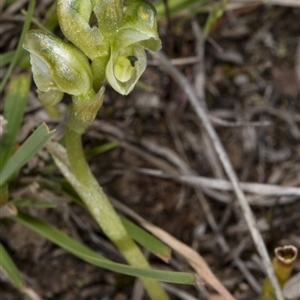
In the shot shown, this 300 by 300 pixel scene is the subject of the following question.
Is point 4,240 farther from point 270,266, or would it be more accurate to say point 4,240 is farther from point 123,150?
point 270,266

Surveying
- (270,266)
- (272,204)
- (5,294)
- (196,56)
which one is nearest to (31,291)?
(5,294)

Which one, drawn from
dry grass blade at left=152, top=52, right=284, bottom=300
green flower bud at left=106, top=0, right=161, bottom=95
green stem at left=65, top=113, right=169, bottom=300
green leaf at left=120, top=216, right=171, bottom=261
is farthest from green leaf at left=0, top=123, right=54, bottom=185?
dry grass blade at left=152, top=52, right=284, bottom=300

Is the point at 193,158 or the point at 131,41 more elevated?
the point at 131,41

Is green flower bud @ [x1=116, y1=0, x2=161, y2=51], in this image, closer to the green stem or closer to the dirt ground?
the green stem

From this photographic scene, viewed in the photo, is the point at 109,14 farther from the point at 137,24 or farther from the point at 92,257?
the point at 92,257

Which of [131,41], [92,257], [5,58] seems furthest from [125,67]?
[5,58]

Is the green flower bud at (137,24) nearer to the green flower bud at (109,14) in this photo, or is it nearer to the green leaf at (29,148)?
the green flower bud at (109,14)

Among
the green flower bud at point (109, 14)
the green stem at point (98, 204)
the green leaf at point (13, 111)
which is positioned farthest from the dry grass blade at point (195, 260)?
the green flower bud at point (109, 14)
